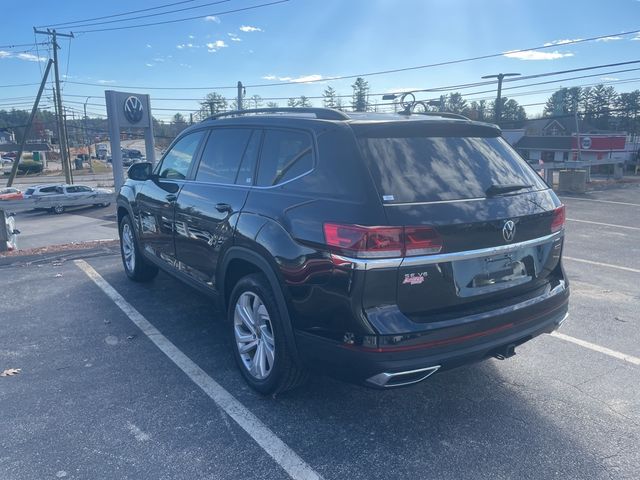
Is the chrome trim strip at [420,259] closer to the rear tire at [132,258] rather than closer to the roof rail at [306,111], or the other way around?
the roof rail at [306,111]

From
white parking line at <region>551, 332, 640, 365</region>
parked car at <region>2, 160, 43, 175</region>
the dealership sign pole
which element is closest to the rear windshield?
white parking line at <region>551, 332, 640, 365</region>

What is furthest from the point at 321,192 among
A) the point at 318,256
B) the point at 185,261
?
the point at 185,261

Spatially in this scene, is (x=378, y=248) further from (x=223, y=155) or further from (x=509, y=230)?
(x=223, y=155)

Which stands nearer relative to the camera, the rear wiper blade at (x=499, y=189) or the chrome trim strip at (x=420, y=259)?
the chrome trim strip at (x=420, y=259)

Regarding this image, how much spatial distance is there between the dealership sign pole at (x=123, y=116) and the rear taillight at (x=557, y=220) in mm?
11295

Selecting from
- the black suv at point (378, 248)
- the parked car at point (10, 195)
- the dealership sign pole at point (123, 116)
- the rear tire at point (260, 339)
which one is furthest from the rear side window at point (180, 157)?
the parked car at point (10, 195)

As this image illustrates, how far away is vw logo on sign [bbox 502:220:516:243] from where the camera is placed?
9.45 feet

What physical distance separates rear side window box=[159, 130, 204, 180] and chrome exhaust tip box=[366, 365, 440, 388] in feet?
9.09

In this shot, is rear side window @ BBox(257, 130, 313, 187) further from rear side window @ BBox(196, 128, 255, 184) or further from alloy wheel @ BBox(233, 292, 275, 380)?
alloy wheel @ BBox(233, 292, 275, 380)

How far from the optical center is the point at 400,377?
2621 mm

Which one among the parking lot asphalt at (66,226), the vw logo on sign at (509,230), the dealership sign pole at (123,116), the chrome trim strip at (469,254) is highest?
the dealership sign pole at (123,116)

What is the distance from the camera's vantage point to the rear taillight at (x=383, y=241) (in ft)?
8.32

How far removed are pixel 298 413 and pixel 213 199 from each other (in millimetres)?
1718

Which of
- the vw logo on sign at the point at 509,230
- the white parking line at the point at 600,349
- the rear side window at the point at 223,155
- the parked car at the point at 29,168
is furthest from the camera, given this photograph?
the parked car at the point at 29,168
